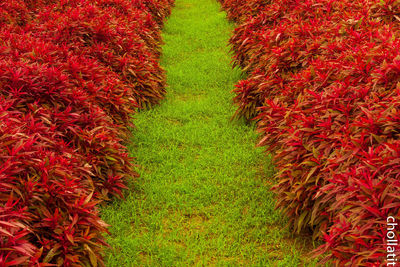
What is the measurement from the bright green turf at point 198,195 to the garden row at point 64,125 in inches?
10.8

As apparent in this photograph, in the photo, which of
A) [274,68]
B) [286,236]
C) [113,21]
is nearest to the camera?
[286,236]

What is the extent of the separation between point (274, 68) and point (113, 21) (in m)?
2.37

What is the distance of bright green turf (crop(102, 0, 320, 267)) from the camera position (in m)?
3.19

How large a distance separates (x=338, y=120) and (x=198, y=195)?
4.86 feet

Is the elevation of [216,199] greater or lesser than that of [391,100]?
lesser

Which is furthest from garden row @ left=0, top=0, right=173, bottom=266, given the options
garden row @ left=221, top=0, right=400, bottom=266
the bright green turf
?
garden row @ left=221, top=0, right=400, bottom=266

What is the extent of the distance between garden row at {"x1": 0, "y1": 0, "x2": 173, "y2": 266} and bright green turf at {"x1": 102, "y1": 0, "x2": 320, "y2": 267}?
273 mm

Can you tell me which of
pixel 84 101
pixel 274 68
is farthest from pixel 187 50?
pixel 84 101

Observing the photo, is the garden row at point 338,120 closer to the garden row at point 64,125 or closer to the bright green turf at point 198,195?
the bright green turf at point 198,195

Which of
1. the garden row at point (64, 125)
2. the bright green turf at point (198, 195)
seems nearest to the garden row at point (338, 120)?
the bright green turf at point (198, 195)

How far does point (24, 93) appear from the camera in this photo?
327 cm

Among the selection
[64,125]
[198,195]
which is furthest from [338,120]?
[64,125]

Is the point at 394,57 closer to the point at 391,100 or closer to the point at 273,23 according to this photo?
the point at 391,100

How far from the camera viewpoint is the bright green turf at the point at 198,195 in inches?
125
